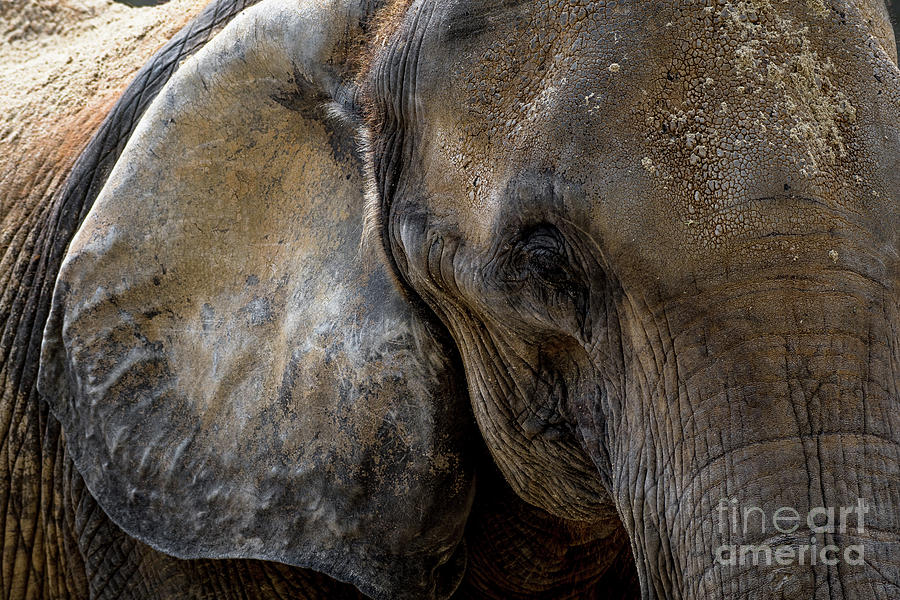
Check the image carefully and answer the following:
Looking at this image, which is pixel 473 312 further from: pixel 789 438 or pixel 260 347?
pixel 789 438

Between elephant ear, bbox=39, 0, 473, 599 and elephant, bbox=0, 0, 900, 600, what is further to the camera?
elephant ear, bbox=39, 0, 473, 599

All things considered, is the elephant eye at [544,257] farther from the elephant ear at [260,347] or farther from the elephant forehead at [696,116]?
the elephant ear at [260,347]

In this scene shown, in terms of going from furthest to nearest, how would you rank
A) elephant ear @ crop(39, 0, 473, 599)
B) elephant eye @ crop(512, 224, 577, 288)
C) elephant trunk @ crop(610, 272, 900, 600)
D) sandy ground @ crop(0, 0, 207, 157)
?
sandy ground @ crop(0, 0, 207, 157) → elephant ear @ crop(39, 0, 473, 599) → elephant eye @ crop(512, 224, 577, 288) → elephant trunk @ crop(610, 272, 900, 600)

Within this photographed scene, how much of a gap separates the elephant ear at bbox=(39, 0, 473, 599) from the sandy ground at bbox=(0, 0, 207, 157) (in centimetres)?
79

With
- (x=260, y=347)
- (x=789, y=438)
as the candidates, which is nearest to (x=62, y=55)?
(x=260, y=347)

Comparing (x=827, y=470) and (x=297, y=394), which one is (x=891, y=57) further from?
(x=297, y=394)

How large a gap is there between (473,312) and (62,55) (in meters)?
2.09

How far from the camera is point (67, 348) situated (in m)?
2.45

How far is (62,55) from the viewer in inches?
138

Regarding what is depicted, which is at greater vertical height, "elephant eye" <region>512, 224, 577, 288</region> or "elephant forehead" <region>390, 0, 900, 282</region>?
"elephant forehead" <region>390, 0, 900, 282</region>

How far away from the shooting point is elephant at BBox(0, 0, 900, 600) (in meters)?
1.59

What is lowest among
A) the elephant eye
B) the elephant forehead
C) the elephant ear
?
the elephant ear

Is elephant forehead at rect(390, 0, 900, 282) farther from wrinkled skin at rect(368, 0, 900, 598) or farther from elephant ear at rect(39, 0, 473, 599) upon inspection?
elephant ear at rect(39, 0, 473, 599)

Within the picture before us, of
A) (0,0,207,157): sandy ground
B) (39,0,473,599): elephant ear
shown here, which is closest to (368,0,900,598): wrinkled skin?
(39,0,473,599): elephant ear
